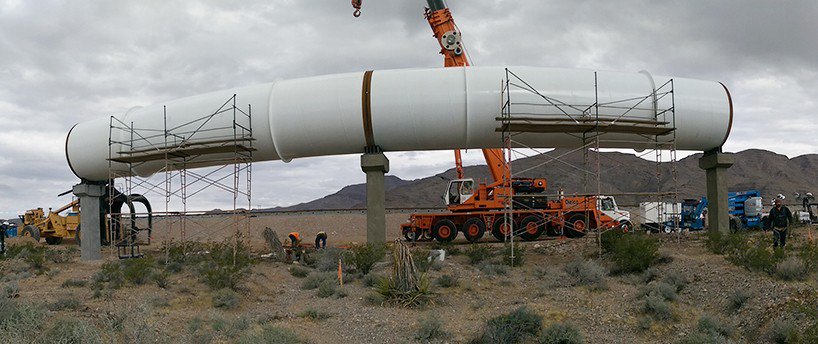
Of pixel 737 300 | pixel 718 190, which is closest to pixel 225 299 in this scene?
pixel 737 300

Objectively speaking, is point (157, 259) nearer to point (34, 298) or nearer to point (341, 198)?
point (34, 298)

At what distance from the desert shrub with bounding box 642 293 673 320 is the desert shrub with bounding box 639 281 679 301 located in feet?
1.21

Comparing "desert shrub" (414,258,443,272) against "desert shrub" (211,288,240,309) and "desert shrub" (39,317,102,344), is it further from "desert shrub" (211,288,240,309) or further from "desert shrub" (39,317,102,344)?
"desert shrub" (39,317,102,344)

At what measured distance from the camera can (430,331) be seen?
9781mm

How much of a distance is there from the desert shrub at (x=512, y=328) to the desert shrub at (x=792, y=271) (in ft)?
16.2

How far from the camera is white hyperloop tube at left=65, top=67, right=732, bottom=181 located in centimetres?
1688

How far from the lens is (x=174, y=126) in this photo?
1911 centimetres

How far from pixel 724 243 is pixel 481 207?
9082 mm

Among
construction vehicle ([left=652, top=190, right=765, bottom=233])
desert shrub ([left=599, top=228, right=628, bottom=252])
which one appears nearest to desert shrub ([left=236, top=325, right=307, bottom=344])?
desert shrub ([left=599, top=228, right=628, bottom=252])

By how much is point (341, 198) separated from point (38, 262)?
100502 mm

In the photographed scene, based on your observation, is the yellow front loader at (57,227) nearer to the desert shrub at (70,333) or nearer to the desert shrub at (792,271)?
the desert shrub at (70,333)

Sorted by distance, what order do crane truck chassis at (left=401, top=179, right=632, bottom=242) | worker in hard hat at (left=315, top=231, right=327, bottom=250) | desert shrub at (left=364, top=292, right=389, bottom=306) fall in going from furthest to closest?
crane truck chassis at (left=401, top=179, right=632, bottom=242), worker in hard hat at (left=315, top=231, right=327, bottom=250), desert shrub at (left=364, top=292, right=389, bottom=306)

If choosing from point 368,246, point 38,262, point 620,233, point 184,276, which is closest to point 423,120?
point 368,246

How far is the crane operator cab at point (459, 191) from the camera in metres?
23.5
